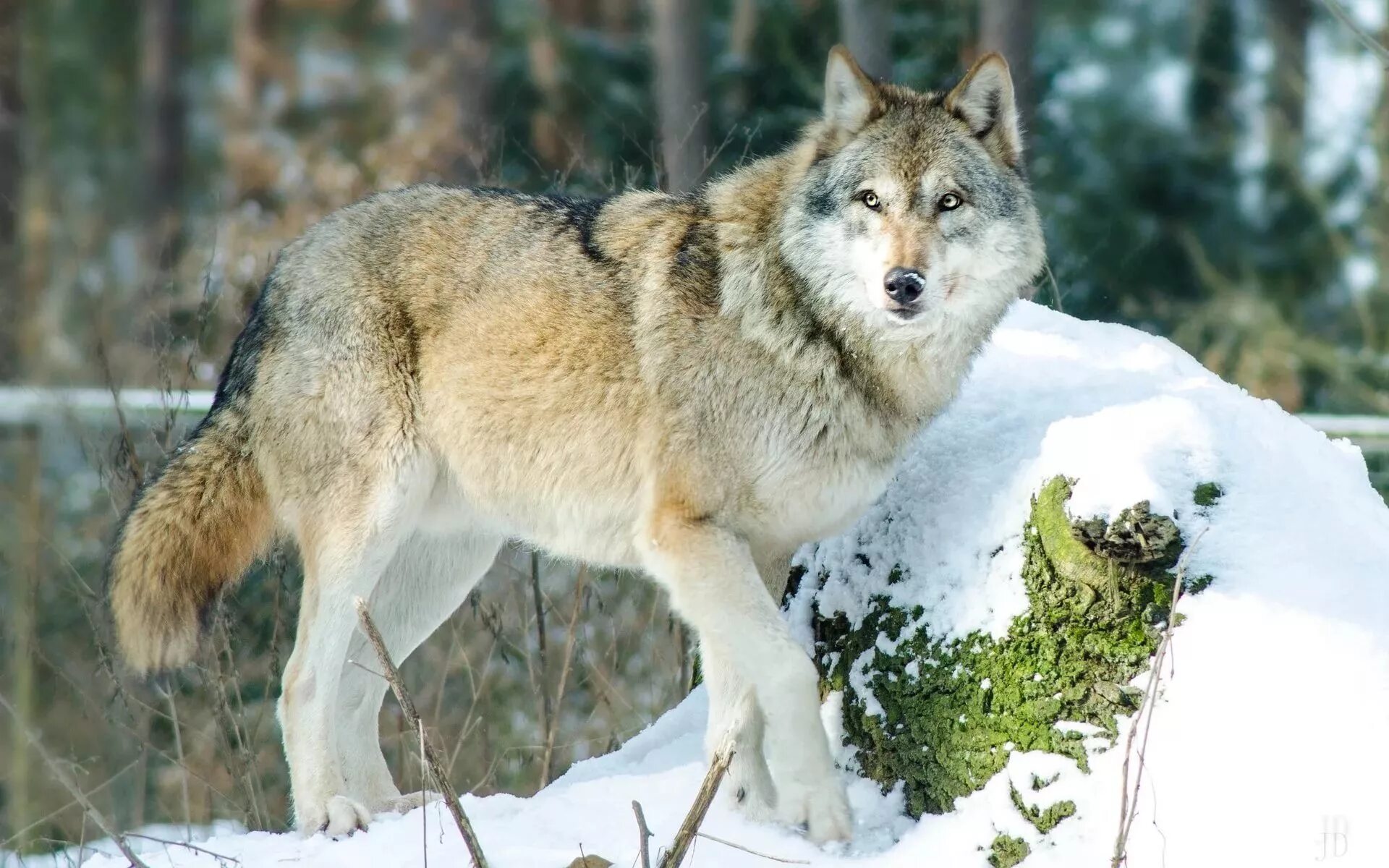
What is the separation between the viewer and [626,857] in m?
3.73

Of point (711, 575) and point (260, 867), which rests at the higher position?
point (711, 575)

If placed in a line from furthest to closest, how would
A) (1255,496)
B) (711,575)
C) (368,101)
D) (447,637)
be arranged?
(368,101) → (447,637) → (711,575) → (1255,496)

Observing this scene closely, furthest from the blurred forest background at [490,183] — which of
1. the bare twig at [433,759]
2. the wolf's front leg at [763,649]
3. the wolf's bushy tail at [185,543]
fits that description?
the wolf's front leg at [763,649]

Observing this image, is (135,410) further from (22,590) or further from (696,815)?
(696,815)

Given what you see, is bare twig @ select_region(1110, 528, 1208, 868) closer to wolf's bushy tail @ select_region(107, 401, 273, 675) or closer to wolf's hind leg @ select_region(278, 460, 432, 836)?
wolf's hind leg @ select_region(278, 460, 432, 836)

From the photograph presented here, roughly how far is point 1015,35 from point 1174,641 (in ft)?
26.5

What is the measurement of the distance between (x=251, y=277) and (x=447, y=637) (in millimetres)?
2125

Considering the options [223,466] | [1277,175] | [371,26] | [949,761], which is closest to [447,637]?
[223,466]

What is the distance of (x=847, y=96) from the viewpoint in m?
4.29

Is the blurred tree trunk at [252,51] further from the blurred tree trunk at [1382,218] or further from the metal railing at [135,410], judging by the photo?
the blurred tree trunk at [1382,218]

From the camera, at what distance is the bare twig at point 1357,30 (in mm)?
3641

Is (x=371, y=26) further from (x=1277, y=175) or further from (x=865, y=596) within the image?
(x=865, y=596)

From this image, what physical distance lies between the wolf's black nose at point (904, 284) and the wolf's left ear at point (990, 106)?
2.31 ft

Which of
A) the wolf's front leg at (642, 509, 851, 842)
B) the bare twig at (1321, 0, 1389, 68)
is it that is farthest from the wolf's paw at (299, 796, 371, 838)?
the bare twig at (1321, 0, 1389, 68)
